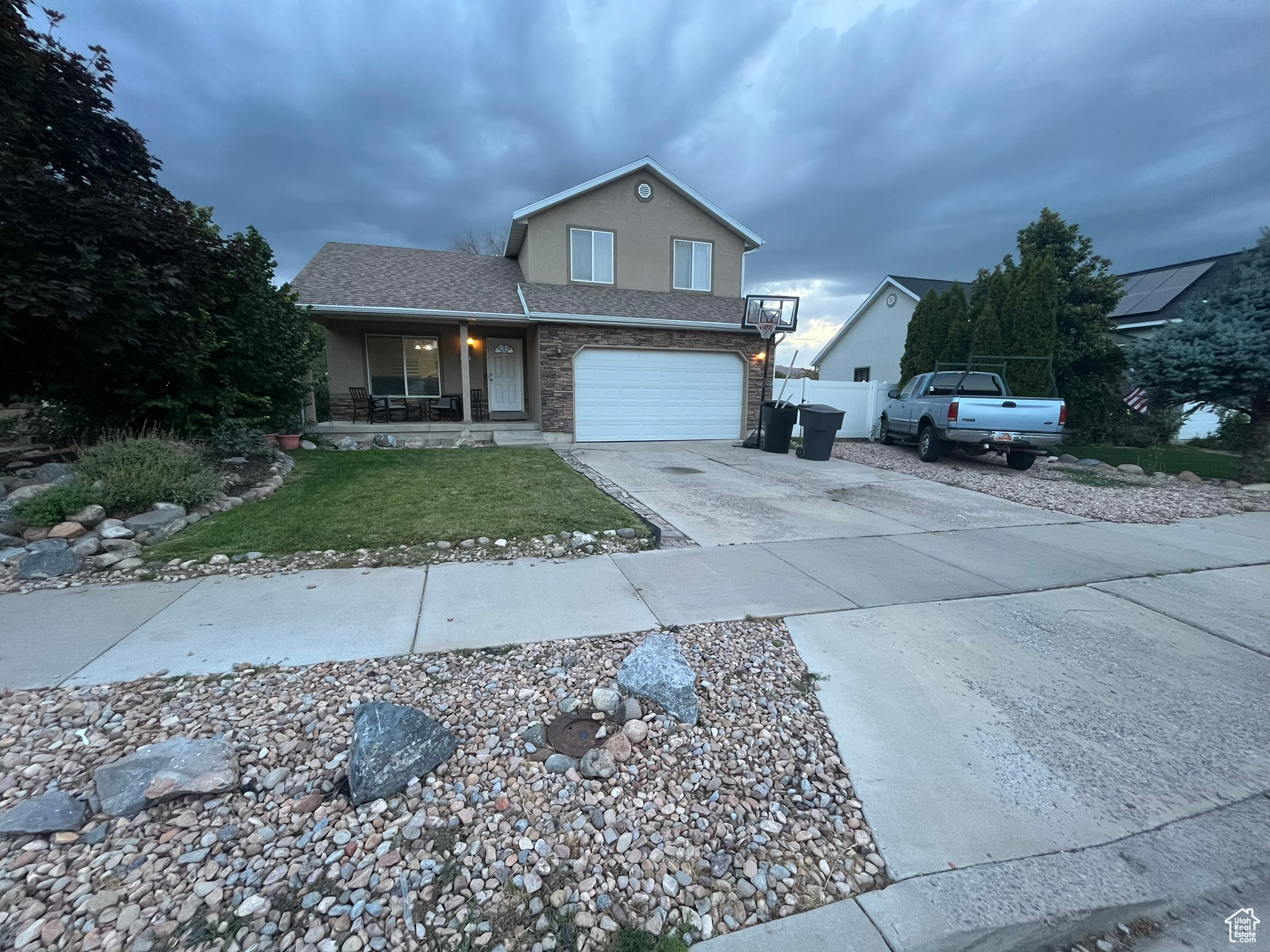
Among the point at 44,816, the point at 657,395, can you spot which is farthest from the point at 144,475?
the point at 657,395

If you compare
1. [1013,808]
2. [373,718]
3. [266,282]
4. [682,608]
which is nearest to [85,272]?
[266,282]

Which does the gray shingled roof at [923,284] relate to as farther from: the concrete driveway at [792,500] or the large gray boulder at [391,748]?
the large gray boulder at [391,748]

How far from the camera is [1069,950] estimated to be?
6.03ft

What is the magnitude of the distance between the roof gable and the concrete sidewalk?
11.5 metres

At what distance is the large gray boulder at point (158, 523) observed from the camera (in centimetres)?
517

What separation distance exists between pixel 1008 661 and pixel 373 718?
3567 mm

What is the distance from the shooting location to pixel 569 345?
12.9 metres

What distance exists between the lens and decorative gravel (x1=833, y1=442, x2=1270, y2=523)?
7.38 m

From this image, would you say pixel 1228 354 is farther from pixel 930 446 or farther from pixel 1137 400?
pixel 930 446

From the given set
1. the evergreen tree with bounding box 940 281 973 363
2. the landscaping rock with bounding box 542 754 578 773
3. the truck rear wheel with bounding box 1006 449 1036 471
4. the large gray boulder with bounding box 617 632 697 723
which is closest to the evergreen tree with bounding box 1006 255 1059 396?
the evergreen tree with bounding box 940 281 973 363

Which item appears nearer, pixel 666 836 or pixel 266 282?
pixel 666 836

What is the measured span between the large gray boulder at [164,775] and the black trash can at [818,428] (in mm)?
10453

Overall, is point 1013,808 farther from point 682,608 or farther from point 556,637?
point 556,637

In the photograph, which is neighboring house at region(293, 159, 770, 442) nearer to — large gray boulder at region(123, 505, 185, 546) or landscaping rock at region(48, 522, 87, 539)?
large gray boulder at region(123, 505, 185, 546)
